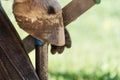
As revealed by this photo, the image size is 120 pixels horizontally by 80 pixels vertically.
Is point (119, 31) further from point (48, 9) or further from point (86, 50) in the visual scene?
point (48, 9)

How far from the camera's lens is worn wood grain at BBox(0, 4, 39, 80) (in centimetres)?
173

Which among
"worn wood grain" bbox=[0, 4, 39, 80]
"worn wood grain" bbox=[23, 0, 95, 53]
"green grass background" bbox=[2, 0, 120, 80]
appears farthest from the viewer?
"green grass background" bbox=[2, 0, 120, 80]

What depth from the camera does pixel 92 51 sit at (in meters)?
4.58

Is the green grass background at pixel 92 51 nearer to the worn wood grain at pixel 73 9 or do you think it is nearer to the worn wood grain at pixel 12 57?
the worn wood grain at pixel 73 9

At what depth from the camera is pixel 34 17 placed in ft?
5.51

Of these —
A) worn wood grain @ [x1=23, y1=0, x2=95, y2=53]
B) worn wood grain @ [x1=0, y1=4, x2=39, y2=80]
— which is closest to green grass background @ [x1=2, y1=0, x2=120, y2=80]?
worn wood grain @ [x1=23, y1=0, x2=95, y2=53]

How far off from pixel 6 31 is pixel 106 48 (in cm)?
300

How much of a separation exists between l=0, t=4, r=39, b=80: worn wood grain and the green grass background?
1.77 meters

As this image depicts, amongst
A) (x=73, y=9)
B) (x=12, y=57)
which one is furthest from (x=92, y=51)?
(x=12, y=57)

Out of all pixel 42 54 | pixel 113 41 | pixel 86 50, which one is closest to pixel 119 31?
pixel 113 41

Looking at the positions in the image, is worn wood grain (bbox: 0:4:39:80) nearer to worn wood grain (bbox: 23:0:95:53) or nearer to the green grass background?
worn wood grain (bbox: 23:0:95:53)

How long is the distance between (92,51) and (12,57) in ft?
9.42

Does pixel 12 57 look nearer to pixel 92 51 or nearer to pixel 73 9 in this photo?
pixel 73 9

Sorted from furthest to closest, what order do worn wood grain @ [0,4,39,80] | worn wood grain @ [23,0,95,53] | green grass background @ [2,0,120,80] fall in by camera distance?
green grass background @ [2,0,120,80] < worn wood grain @ [23,0,95,53] < worn wood grain @ [0,4,39,80]
